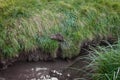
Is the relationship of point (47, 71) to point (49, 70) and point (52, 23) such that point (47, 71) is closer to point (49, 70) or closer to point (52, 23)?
point (49, 70)

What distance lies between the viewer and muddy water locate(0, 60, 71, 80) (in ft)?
13.7

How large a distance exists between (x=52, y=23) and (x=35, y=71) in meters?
0.77

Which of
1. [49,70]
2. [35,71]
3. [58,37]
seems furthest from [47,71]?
[58,37]

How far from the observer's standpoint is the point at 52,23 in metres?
4.54

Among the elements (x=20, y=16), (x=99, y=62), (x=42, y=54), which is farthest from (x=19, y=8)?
(x=99, y=62)

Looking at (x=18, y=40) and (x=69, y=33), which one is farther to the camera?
(x=69, y=33)

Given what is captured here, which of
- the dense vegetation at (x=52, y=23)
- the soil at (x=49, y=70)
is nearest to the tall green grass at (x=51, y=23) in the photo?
the dense vegetation at (x=52, y=23)

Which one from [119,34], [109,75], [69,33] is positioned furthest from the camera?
[119,34]

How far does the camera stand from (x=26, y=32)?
170 inches

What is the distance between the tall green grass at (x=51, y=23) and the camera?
14.0 ft

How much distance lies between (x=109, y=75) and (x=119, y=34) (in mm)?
1443

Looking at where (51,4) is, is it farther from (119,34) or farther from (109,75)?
(109,75)

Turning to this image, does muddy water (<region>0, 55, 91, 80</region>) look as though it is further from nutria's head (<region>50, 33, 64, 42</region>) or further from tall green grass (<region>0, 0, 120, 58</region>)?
nutria's head (<region>50, 33, 64, 42</region>)

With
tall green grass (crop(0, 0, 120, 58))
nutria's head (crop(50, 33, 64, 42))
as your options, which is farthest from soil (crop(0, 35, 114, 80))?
nutria's head (crop(50, 33, 64, 42))
